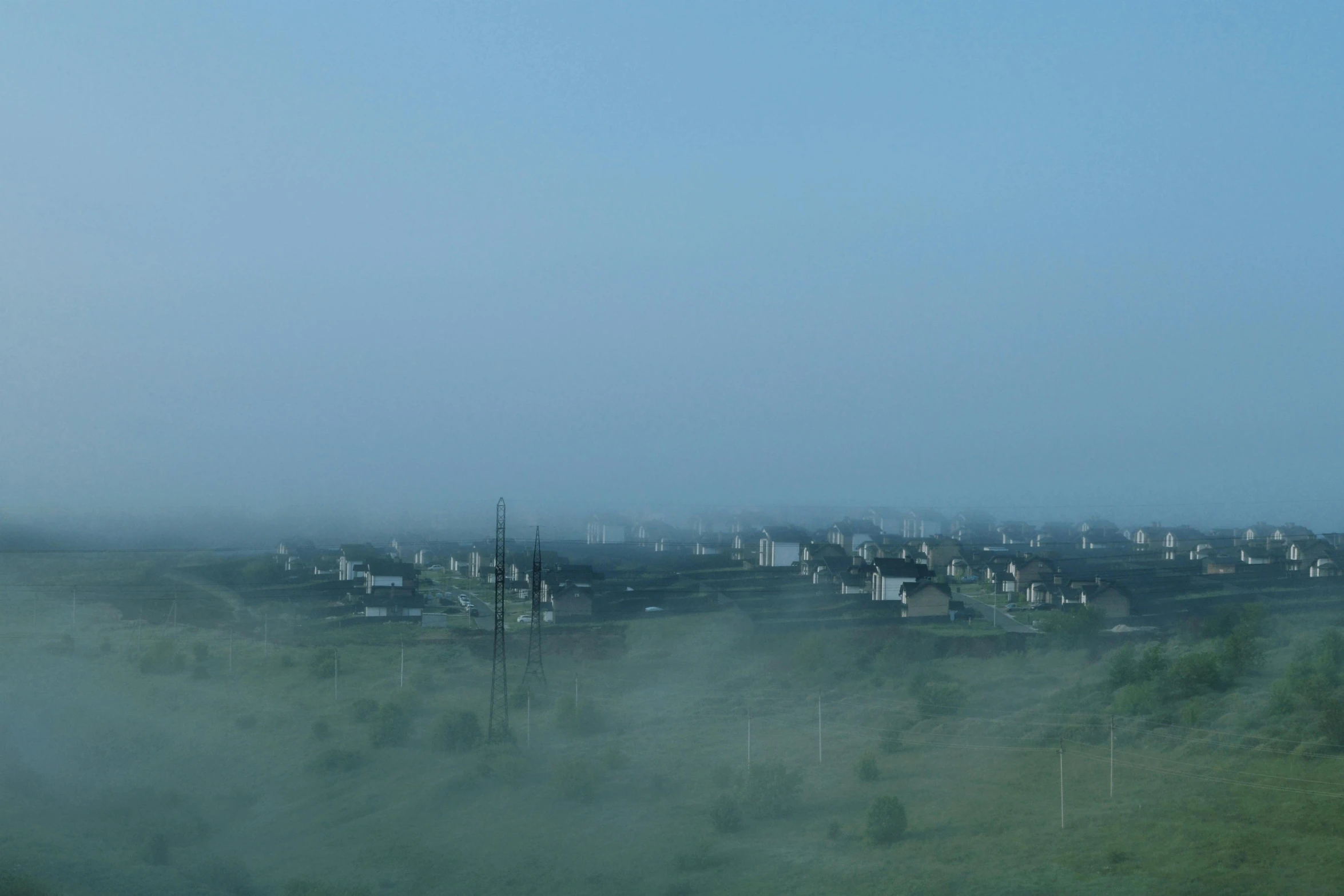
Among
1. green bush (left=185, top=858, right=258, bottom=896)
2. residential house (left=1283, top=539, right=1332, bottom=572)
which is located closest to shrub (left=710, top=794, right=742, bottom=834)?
green bush (left=185, top=858, right=258, bottom=896)

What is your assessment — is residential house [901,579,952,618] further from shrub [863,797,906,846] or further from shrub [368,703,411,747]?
shrub [863,797,906,846]

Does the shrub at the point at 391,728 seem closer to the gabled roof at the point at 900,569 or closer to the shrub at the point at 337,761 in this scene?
the shrub at the point at 337,761

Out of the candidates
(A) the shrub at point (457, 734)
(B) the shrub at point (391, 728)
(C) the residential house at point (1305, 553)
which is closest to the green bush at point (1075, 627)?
(C) the residential house at point (1305, 553)

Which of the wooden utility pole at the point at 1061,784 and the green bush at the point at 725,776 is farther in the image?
the green bush at the point at 725,776

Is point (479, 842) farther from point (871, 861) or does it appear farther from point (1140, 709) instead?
point (1140, 709)

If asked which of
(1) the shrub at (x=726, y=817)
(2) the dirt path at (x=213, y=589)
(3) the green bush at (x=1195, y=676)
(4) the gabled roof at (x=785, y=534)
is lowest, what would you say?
(1) the shrub at (x=726, y=817)

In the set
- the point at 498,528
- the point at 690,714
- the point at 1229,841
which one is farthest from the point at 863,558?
the point at 1229,841
